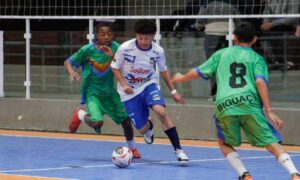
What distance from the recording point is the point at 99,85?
14.9m

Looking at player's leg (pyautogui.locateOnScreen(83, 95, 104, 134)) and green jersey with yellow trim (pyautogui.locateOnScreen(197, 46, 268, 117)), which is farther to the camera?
player's leg (pyautogui.locateOnScreen(83, 95, 104, 134))

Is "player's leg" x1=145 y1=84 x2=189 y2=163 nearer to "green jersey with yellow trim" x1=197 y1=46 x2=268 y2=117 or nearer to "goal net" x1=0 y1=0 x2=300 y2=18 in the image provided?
"green jersey with yellow trim" x1=197 y1=46 x2=268 y2=117

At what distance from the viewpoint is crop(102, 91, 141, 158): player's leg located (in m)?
14.6

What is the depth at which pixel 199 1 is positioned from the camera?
695 inches

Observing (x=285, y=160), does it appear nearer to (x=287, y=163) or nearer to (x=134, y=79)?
(x=287, y=163)

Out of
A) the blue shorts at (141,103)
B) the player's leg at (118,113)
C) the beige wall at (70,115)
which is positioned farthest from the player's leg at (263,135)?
the beige wall at (70,115)

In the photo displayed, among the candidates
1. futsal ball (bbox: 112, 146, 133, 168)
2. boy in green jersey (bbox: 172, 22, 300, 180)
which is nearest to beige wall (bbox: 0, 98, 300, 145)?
futsal ball (bbox: 112, 146, 133, 168)

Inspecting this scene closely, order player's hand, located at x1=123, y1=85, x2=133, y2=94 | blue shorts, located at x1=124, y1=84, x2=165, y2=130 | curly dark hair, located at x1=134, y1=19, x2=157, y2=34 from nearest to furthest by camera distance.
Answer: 1. curly dark hair, located at x1=134, y1=19, x2=157, y2=34
2. player's hand, located at x1=123, y1=85, x2=133, y2=94
3. blue shorts, located at x1=124, y1=84, x2=165, y2=130

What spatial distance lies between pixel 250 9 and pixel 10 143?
4.67 m

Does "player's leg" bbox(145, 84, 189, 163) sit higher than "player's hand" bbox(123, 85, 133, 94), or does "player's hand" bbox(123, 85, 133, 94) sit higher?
"player's hand" bbox(123, 85, 133, 94)

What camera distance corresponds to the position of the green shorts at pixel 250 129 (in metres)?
11.0

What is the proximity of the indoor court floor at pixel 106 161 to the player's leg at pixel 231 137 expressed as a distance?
38.2 inches

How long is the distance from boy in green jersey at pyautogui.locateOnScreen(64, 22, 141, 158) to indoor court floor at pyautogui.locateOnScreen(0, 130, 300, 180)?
1.81 ft

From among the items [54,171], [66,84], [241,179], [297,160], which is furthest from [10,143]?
[241,179]
